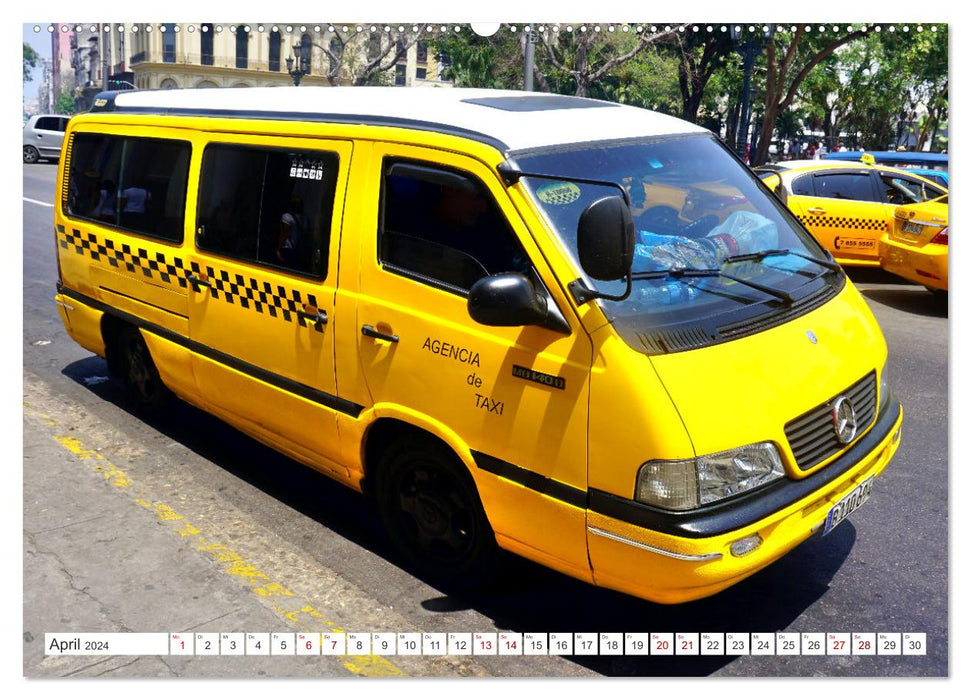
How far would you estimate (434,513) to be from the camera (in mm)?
4211

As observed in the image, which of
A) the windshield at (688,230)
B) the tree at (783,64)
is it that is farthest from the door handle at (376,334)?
the tree at (783,64)

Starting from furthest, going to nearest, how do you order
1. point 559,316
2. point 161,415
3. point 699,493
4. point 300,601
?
point 161,415, point 300,601, point 559,316, point 699,493

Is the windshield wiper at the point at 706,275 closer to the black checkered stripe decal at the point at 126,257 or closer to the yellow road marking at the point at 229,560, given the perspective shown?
the yellow road marking at the point at 229,560

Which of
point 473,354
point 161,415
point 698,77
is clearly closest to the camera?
point 473,354

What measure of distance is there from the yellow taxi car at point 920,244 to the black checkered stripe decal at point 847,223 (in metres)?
1.10

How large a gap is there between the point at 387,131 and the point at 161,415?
3231mm

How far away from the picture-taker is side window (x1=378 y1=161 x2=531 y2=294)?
3719mm

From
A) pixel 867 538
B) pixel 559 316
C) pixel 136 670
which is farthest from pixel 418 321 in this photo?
pixel 867 538

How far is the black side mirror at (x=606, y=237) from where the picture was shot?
3.22 meters

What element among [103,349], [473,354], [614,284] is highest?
[614,284]

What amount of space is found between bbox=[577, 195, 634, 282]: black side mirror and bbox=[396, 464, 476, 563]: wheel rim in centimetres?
124

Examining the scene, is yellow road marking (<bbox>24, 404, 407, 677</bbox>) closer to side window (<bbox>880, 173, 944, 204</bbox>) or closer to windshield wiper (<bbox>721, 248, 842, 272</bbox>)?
windshield wiper (<bbox>721, 248, 842, 272</bbox>)

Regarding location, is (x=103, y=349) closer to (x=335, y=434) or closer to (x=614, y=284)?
(x=335, y=434)

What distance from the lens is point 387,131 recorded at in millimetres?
4156
